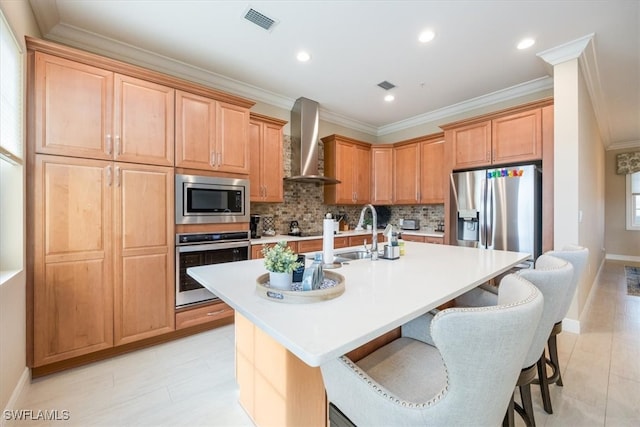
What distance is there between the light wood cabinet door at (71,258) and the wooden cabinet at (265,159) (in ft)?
4.91

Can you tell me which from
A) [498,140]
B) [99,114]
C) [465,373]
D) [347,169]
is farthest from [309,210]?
[465,373]

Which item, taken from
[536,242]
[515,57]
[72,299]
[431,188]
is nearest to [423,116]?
[431,188]

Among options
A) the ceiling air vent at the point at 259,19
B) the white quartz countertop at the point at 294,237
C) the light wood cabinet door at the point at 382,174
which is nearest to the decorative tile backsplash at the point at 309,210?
the white quartz countertop at the point at 294,237

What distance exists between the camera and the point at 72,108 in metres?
2.05

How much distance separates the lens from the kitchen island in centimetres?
81

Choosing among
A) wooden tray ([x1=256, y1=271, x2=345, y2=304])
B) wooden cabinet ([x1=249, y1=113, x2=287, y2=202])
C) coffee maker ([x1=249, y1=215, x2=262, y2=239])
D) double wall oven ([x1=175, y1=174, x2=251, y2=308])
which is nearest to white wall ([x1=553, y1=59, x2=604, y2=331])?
wooden tray ([x1=256, y1=271, x2=345, y2=304])

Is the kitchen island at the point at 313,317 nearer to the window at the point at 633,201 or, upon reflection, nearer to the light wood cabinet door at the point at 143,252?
the light wood cabinet door at the point at 143,252

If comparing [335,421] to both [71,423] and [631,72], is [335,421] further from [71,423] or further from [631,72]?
[631,72]

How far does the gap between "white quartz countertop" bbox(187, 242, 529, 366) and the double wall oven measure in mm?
1025

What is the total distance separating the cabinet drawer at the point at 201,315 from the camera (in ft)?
8.32

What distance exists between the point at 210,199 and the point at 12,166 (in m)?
1.31

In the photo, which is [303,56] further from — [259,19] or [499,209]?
[499,209]

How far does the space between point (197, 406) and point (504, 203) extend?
3423mm

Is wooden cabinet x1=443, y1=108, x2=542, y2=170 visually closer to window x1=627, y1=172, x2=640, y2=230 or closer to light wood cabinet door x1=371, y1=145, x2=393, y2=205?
light wood cabinet door x1=371, y1=145, x2=393, y2=205
